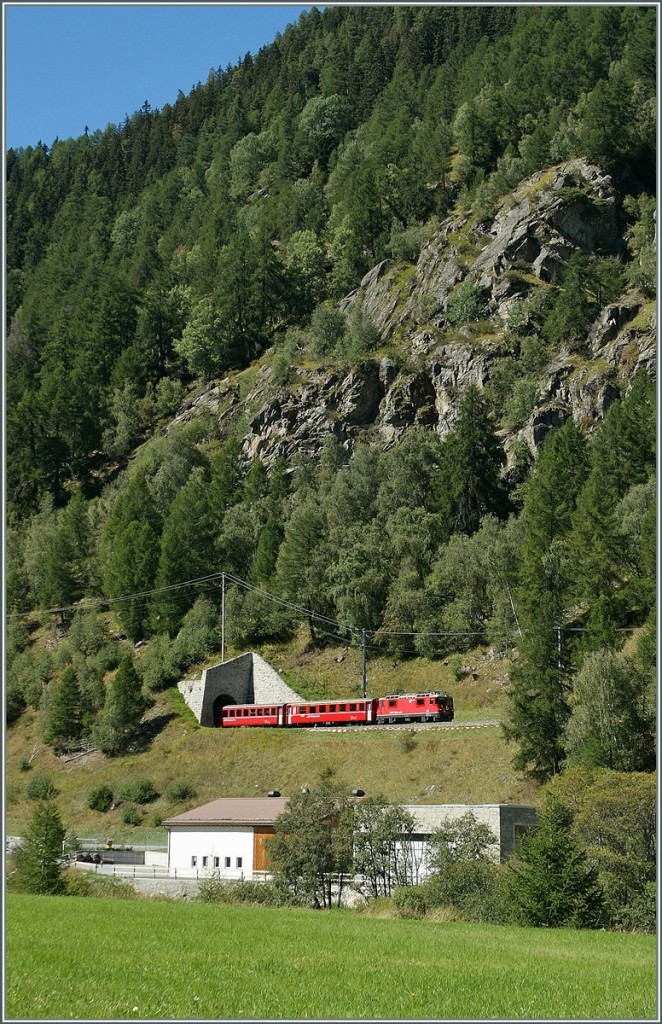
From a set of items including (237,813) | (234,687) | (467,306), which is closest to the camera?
(237,813)

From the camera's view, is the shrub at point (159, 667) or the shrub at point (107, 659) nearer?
the shrub at point (159, 667)

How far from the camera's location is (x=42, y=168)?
16062cm

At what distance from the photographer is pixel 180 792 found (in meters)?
49.4

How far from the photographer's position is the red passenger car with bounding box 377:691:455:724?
159 feet

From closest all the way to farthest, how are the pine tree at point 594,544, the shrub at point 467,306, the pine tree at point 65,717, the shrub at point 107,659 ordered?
the pine tree at point 594,544 < the pine tree at point 65,717 < the shrub at point 107,659 < the shrub at point 467,306

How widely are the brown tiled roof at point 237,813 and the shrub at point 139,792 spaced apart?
838cm

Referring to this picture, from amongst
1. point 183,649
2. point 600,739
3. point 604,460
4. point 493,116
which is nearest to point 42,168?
point 493,116

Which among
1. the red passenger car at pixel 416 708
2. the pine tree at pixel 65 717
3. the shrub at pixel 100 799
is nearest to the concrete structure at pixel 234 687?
the pine tree at pixel 65 717

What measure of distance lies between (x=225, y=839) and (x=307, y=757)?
37.2 feet

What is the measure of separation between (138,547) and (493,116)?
187ft

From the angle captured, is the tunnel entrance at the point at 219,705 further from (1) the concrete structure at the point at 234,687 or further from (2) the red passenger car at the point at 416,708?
(2) the red passenger car at the point at 416,708

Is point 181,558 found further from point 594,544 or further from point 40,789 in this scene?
point 594,544

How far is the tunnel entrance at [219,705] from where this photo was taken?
5903 centimetres

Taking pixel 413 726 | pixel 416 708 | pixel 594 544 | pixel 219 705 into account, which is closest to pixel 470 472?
pixel 594 544
